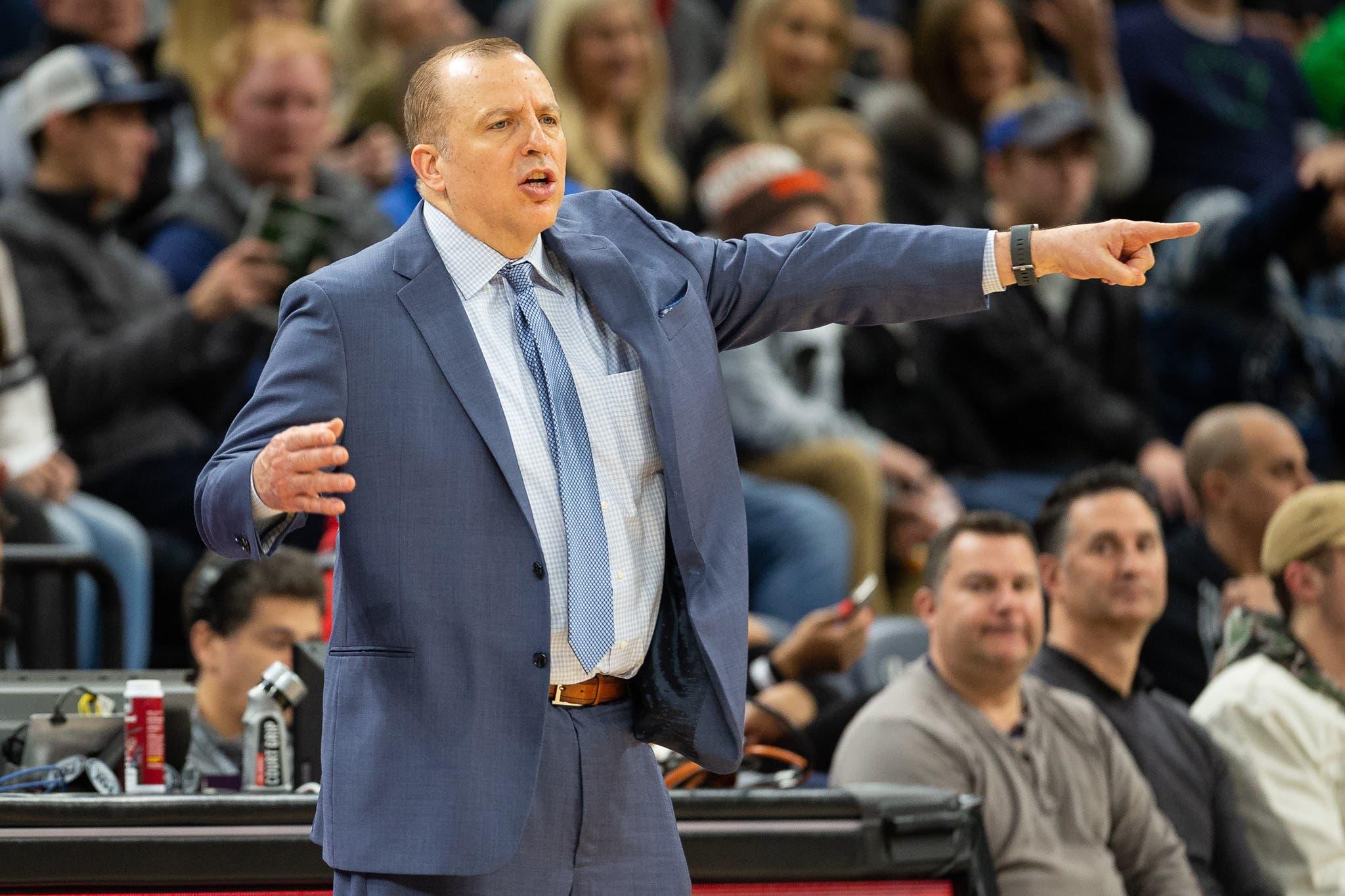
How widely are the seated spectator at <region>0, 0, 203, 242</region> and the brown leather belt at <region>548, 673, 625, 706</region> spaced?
402 centimetres

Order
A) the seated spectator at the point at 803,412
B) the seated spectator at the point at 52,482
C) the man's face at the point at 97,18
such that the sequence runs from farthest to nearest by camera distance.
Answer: the man's face at the point at 97,18, the seated spectator at the point at 803,412, the seated spectator at the point at 52,482

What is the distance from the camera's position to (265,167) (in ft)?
18.5

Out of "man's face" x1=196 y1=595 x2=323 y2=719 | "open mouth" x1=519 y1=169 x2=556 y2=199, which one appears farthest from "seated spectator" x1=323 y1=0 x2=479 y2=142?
"open mouth" x1=519 y1=169 x2=556 y2=199

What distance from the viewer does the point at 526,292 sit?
2189 millimetres

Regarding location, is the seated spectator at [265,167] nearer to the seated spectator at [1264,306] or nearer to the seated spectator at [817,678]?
the seated spectator at [817,678]

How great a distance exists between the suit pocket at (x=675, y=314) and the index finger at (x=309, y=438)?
0.46m

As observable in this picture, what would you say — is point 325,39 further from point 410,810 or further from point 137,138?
point 410,810

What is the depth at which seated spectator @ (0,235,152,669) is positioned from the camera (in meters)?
4.75

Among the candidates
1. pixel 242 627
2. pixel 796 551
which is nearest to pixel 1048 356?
pixel 796 551

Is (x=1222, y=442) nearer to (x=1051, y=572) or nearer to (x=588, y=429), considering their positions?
(x=1051, y=572)

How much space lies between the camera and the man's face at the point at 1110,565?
4.31 m

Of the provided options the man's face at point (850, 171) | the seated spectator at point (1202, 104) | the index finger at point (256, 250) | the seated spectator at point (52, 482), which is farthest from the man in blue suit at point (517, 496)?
the seated spectator at point (1202, 104)

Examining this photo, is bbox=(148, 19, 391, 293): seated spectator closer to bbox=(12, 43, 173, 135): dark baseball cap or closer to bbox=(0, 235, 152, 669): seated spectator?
bbox=(12, 43, 173, 135): dark baseball cap

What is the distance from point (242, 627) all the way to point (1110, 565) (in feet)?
6.50
